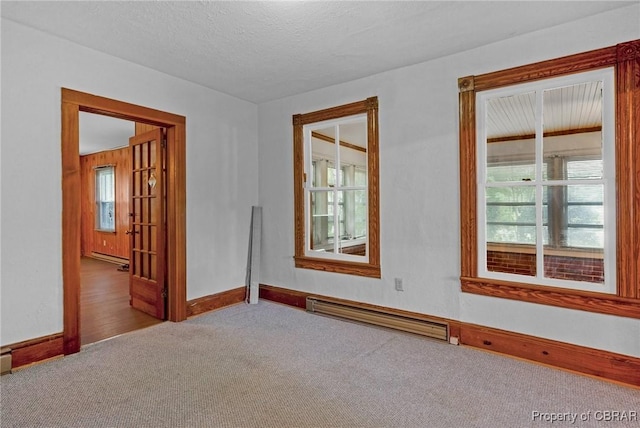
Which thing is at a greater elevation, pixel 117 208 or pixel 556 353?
pixel 117 208

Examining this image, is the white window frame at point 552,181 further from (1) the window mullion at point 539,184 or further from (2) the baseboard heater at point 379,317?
(2) the baseboard heater at point 379,317

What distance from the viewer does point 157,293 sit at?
365 cm

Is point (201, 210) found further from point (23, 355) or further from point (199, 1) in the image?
point (199, 1)

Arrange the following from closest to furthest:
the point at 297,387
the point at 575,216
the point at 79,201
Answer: the point at 297,387
the point at 79,201
the point at 575,216

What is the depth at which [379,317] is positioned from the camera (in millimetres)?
3354

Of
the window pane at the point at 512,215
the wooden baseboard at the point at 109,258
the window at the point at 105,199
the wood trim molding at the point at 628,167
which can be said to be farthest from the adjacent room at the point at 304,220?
the window at the point at 105,199

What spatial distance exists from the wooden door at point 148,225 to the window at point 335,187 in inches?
59.7

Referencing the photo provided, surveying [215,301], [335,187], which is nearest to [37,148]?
[215,301]

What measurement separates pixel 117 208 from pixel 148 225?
501 cm

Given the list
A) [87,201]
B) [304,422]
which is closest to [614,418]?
[304,422]

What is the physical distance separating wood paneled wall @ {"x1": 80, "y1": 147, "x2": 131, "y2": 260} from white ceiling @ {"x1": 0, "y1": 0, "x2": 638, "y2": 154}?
507 centimetres

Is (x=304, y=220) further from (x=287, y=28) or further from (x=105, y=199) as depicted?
(x=105, y=199)

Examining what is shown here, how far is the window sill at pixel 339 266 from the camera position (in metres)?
3.49

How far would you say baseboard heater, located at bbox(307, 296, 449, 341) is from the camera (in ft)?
9.96
